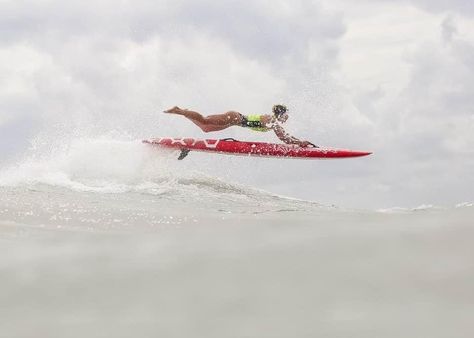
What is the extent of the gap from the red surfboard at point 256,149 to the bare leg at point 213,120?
20.6 inches

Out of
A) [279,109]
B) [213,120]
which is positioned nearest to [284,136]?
[279,109]

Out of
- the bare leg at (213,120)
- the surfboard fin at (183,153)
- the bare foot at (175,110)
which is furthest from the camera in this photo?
the surfboard fin at (183,153)

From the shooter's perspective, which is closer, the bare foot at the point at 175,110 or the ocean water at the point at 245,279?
the ocean water at the point at 245,279

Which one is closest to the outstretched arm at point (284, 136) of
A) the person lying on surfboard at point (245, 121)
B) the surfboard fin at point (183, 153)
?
the person lying on surfboard at point (245, 121)

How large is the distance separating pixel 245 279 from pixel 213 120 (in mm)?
14692

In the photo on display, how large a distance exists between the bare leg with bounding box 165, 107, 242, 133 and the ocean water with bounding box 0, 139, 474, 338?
37.5ft

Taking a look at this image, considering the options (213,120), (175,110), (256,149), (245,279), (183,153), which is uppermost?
(175,110)

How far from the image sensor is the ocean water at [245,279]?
3.49 metres

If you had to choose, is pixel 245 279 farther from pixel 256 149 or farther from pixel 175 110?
pixel 175 110

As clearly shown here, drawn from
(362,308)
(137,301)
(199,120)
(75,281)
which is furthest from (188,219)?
(199,120)

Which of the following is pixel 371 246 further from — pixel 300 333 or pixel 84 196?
pixel 84 196

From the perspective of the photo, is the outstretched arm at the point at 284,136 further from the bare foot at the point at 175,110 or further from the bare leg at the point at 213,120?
the bare foot at the point at 175,110

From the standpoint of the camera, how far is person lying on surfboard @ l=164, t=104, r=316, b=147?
1841 centimetres

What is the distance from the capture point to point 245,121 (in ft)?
61.7
